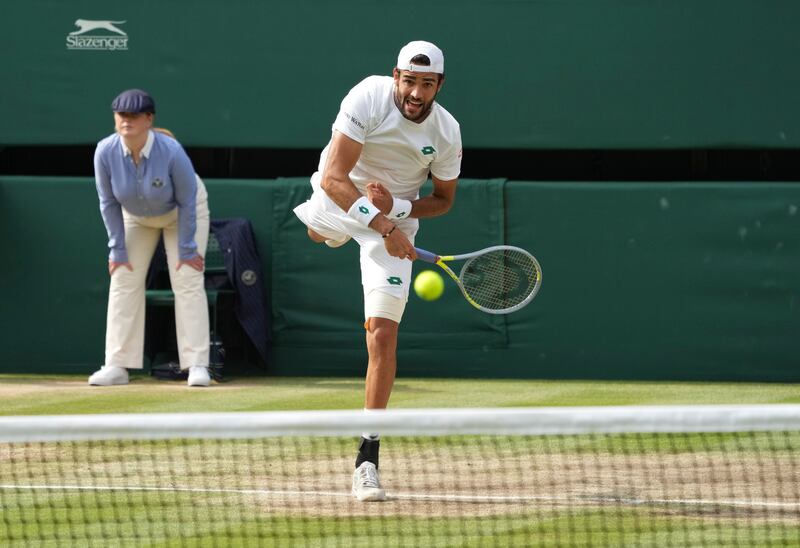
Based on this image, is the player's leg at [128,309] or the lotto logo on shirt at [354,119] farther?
the player's leg at [128,309]

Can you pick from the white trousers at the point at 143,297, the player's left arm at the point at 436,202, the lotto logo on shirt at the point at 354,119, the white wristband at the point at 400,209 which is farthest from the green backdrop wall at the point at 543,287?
the lotto logo on shirt at the point at 354,119

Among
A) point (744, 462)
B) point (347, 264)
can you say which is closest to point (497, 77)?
point (347, 264)

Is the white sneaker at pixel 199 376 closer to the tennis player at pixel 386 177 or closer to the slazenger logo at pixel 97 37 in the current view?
the slazenger logo at pixel 97 37

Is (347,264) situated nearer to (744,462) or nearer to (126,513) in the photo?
(744,462)

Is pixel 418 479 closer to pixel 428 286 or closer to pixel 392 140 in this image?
pixel 428 286

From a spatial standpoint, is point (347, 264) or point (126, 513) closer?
point (126, 513)

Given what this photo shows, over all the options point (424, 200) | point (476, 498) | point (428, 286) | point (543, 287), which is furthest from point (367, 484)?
point (543, 287)

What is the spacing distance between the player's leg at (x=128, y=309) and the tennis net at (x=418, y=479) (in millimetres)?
2559

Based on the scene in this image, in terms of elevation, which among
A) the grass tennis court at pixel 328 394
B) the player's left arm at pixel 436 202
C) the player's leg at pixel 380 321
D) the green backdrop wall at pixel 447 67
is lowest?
the grass tennis court at pixel 328 394

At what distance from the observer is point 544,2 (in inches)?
380

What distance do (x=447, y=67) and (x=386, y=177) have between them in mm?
4095

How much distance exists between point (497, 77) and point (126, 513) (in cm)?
570

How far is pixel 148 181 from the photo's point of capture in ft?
28.1

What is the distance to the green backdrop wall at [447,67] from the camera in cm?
958
